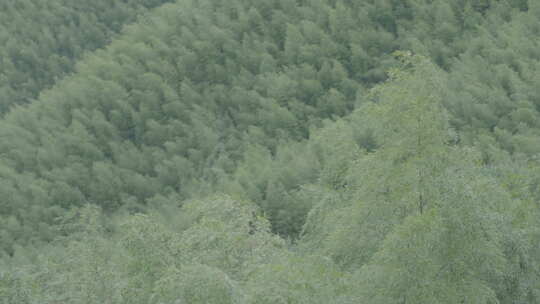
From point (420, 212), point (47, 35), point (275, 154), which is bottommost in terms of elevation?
point (47, 35)

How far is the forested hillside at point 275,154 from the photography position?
284 inches

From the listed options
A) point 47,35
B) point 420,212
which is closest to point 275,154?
point 420,212

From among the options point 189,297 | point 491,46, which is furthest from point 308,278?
point 491,46

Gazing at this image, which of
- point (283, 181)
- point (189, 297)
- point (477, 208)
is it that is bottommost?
point (283, 181)

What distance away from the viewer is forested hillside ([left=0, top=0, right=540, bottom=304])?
7203mm

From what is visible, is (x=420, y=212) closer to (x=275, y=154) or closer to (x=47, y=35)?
A: (x=275, y=154)

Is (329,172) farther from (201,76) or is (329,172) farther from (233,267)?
(201,76)

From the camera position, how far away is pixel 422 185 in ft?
23.6

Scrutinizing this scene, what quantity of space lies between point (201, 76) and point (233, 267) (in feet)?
50.1

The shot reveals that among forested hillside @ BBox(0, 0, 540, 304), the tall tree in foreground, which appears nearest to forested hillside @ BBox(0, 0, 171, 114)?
forested hillside @ BBox(0, 0, 540, 304)

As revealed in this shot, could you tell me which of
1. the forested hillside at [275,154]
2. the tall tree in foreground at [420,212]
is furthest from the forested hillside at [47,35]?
the tall tree in foreground at [420,212]

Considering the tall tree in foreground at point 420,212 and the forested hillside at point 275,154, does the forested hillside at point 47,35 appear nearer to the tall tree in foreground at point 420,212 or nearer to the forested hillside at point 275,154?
the forested hillside at point 275,154

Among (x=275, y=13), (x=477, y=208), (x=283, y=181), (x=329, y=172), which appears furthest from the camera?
(x=275, y=13)

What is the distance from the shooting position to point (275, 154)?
20.0 metres
